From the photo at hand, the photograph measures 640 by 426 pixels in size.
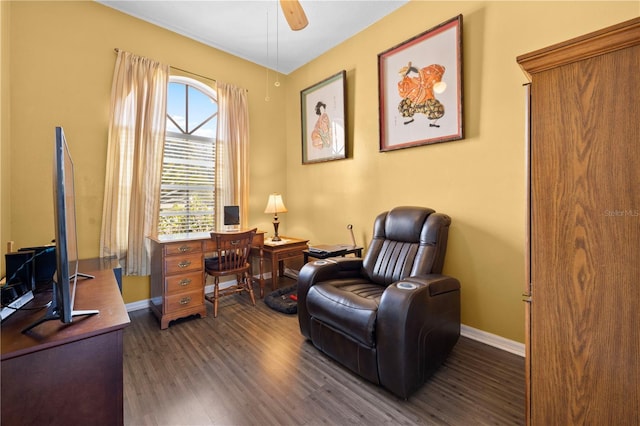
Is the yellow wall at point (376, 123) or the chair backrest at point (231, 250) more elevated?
the yellow wall at point (376, 123)

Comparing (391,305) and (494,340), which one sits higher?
(391,305)

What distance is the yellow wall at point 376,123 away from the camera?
2043 millimetres

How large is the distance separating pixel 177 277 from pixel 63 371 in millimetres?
1766

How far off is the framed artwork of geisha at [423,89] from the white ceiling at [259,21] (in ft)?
1.82

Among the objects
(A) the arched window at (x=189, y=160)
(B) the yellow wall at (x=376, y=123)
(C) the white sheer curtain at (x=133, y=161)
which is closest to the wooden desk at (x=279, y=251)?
(B) the yellow wall at (x=376, y=123)

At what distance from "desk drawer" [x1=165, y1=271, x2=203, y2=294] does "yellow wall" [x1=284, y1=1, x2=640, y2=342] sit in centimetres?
186

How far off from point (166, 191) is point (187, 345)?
1.77 meters

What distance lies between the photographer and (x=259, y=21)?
2988 mm

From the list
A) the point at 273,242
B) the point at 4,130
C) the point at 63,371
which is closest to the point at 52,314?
the point at 63,371

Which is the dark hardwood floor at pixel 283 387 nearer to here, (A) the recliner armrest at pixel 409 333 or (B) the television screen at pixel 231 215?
(A) the recliner armrest at pixel 409 333

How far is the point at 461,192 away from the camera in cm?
233

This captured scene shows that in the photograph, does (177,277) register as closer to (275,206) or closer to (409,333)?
(275,206)

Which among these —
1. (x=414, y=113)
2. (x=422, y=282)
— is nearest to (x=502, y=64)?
(x=414, y=113)

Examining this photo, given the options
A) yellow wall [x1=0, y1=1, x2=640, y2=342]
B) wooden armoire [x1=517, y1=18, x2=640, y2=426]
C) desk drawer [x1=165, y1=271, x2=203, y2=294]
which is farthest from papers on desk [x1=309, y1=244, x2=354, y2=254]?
wooden armoire [x1=517, y1=18, x2=640, y2=426]
